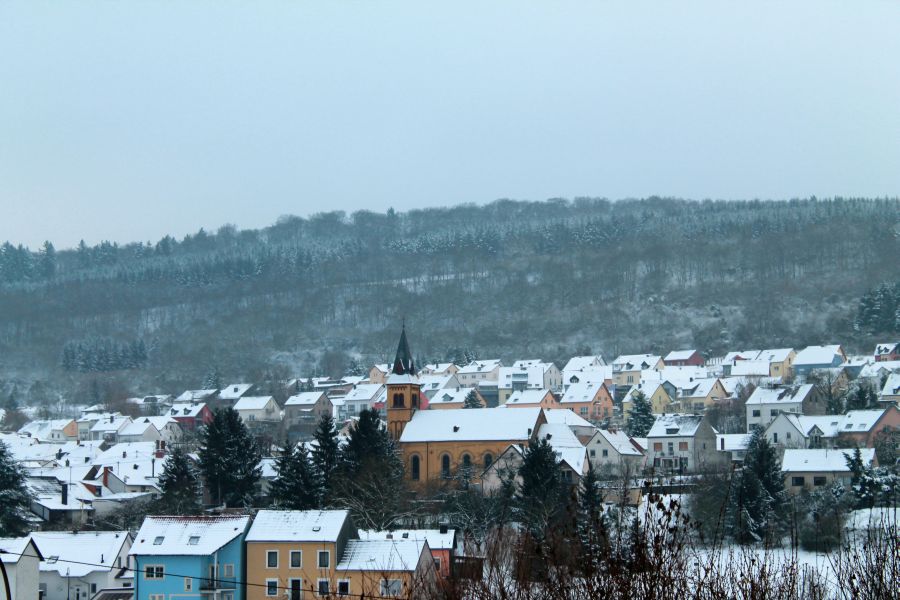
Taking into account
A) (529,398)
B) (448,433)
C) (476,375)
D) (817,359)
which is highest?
(817,359)

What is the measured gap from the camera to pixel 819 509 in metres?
58.5

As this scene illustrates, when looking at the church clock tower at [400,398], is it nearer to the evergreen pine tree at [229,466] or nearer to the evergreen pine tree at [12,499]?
the evergreen pine tree at [229,466]

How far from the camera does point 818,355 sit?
12681 cm

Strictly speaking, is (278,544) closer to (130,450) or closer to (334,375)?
(130,450)

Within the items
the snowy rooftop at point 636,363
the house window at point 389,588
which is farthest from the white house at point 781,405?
the house window at point 389,588

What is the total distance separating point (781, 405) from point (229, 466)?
142 feet

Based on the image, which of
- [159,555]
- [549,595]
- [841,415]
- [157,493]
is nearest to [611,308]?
[841,415]

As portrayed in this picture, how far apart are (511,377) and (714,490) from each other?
258 ft

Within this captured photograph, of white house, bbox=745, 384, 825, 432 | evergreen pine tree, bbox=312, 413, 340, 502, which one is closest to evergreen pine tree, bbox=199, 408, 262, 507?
evergreen pine tree, bbox=312, 413, 340, 502

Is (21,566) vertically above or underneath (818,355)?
above

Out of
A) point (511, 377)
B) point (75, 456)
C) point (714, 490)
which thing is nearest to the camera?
point (714, 490)

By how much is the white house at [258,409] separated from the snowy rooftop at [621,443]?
52.0 meters

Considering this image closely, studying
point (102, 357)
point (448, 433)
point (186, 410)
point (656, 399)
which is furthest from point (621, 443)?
point (102, 357)

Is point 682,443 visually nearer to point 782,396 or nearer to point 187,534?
point 782,396
